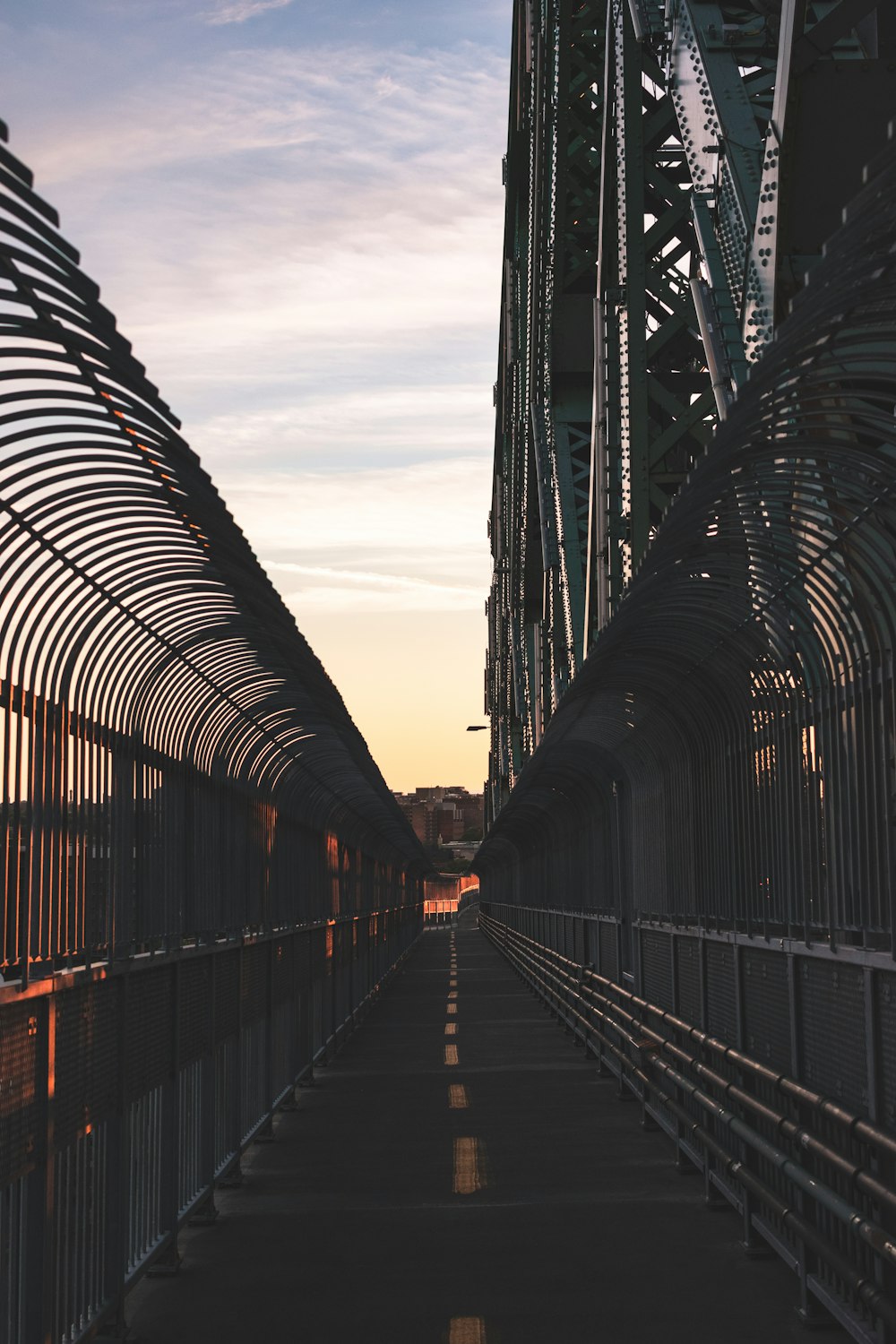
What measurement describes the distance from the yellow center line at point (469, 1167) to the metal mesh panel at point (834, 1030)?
10.9ft

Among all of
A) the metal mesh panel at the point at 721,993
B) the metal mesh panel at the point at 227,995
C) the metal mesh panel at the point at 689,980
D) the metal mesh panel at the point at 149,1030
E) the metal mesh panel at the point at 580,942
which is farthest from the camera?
the metal mesh panel at the point at 580,942

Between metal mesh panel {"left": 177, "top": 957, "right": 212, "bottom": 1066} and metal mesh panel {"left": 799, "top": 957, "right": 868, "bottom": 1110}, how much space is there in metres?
3.05

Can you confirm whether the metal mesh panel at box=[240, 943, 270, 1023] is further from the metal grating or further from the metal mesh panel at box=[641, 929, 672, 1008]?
the metal mesh panel at box=[641, 929, 672, 1008]

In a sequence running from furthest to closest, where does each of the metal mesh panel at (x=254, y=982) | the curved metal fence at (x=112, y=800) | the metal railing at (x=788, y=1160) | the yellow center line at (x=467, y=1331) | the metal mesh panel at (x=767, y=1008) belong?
the metal mesh panel at (x=254, y=982)
the metal mesh panel at (x=767, y=1008)
the yellow center line at (x=467, y=1331)
the metal railing at (x=788, y=1160)
the curved metal fence at (x=112, y=800)

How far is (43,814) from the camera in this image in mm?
6352

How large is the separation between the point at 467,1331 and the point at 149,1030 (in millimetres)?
1943

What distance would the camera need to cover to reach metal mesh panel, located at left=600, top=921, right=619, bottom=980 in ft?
52.2

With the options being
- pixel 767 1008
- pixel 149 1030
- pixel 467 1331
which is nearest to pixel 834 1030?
pixel 767 1008

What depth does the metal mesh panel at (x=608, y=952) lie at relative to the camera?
15898 mm

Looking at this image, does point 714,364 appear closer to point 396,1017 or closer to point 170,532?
point 170,532

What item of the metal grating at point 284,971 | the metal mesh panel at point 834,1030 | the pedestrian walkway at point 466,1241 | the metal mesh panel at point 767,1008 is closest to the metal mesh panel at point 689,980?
the pedestrian walkway at point 466,1241

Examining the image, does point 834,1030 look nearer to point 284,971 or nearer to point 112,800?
point 112,800

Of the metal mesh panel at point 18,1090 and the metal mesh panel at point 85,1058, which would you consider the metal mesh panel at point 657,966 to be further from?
the metal mesh panel at point 18,1090

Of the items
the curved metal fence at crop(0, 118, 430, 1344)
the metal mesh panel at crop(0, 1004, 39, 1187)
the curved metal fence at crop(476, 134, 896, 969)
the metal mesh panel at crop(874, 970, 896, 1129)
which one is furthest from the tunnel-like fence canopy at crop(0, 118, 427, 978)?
the metal mesh panel at crop(874, 970, 896, 1129)
